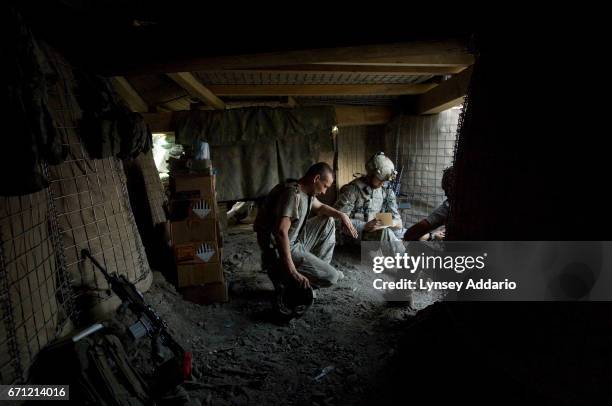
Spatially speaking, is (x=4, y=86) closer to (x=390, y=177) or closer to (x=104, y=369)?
(x=104, y=369)

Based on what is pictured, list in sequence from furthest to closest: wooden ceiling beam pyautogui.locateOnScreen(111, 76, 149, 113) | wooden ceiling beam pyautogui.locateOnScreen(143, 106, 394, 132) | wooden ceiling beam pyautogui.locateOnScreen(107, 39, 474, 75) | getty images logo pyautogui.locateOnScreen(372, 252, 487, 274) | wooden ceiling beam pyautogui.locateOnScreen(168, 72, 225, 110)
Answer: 1. wooden ceiling beam pyautogui.locateOnScreen(143, 106, 394, 132)
2. wooden ceiling beam pyautogui.locateOnScreen(111, 76, 149, 113)
3. wooden ceiling beam pyautogui.locateOnScreen(168, 72, 225, 110)
4. wooden ceiling beam pyautogui.locateOnScreen(107, 39, 474, 75)
5. getty images logo pyautogui.locateOnScreen(372, 252, 487, 274)

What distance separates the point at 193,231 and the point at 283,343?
5.31 ft

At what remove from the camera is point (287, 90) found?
17.8ft

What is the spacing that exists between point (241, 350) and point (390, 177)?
11.5 ft

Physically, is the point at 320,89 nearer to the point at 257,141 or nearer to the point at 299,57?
the point at 257,141

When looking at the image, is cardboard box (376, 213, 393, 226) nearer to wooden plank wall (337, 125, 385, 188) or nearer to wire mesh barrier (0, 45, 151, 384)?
wooden plank wall (337, 125, 385, 188)

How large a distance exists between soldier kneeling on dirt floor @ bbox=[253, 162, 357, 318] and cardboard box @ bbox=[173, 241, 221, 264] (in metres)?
0.63

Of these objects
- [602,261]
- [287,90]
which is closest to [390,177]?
[287,90]

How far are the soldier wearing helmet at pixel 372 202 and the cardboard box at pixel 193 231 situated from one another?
2.40 m

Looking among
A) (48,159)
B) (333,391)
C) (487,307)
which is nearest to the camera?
(487,307)

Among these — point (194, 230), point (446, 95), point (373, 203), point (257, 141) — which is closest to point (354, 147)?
point (373, 203)

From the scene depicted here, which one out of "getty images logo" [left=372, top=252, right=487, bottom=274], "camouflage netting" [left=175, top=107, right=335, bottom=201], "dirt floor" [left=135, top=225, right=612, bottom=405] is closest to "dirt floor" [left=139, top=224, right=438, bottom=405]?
"dirt floor" [left=135, top=225, right=612, bottom=405]

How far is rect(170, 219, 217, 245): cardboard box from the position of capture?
3763 millimetres

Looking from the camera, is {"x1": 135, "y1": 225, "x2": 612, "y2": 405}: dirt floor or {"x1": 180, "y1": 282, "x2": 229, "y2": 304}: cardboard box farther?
{"x1": 180, "y1": 282, "x2": 229, "y2": 304}: cardboard box
